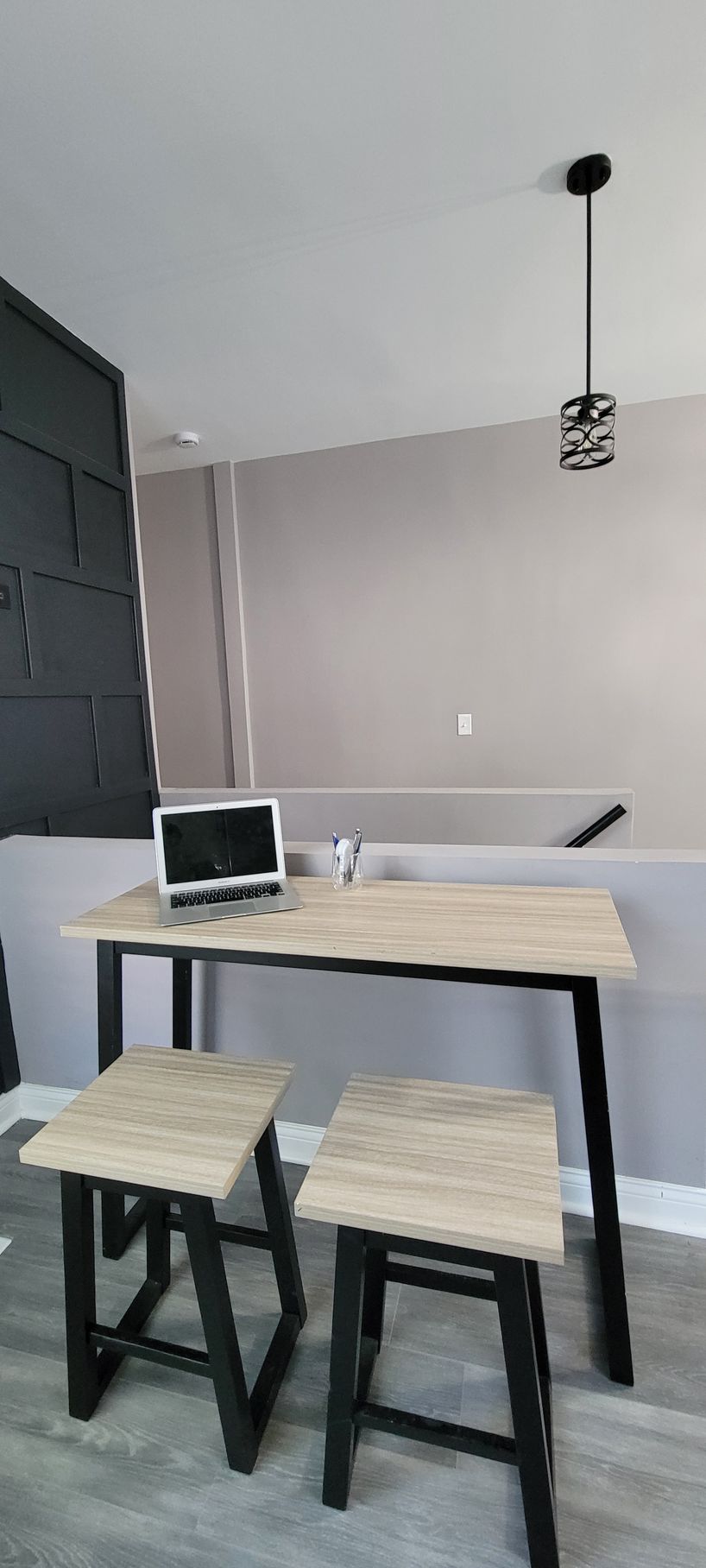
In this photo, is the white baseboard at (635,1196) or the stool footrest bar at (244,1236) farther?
the white baseboard at (635,1196)

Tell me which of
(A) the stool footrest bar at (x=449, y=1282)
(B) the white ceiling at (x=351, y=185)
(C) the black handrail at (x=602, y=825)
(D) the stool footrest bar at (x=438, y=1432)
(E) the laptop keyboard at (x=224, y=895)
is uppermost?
(B) the white ceiling at (x=351, y=185)

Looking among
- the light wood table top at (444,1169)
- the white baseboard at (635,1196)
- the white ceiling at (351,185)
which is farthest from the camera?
the white baseboard at (635,1196)

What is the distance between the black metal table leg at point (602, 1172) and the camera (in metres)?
1.11

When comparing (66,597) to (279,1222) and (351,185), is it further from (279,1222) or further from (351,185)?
(279,1222)

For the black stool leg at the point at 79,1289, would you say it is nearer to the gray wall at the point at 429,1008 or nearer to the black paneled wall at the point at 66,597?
the gray wall at the point at 429,1008

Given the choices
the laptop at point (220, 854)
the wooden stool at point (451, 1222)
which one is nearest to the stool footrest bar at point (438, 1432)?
the wooden stool at point (451, 1222)

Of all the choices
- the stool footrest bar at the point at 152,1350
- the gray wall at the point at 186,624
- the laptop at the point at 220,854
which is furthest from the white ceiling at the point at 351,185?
the stool footrest bar at the point at 152,1350

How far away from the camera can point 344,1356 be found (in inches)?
36.8

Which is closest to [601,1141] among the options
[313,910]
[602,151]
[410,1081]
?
[410,1081]

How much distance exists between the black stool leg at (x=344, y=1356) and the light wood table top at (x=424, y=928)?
403 mm

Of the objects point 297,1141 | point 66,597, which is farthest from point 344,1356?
point 66,597

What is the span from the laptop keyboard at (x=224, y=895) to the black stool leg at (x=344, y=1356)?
60 cm

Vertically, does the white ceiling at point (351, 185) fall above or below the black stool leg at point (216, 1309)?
above

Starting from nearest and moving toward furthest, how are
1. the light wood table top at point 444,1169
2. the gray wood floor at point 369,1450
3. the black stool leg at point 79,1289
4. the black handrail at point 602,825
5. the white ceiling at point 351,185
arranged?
1. the light wood table top at point 444,1169
2. the gray wood floor at point 369,1450
3. the black stool leg at point 79,1289
4. the white ceiling at point 351,185
5. the black handrail at point 602,825
